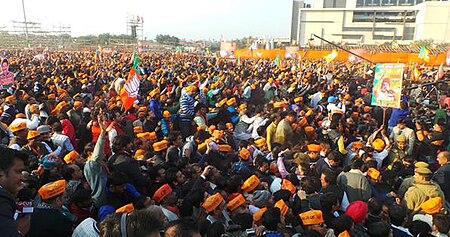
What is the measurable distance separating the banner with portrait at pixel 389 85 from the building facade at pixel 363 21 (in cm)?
6304

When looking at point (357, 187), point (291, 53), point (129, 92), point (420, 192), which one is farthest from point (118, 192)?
point (291, 53)

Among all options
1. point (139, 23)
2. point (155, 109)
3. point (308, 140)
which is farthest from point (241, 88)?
point (139, 23)

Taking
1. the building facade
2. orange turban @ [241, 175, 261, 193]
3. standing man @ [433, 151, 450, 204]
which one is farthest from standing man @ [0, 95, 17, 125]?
the building facade

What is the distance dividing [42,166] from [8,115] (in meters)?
3.64

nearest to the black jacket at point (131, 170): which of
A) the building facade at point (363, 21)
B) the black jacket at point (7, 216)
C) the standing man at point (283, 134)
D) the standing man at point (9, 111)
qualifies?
the black jacket at point (7, 216)

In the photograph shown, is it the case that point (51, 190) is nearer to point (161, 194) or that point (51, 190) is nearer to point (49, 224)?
point (49, 224)

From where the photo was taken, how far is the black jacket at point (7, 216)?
2.11 m

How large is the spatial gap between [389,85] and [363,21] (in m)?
73.1

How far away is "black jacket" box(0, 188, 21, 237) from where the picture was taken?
211 centimetres

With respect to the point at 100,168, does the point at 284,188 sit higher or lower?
lower

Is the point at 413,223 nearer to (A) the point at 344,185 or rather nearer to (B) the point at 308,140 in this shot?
(A) the point at 344,185

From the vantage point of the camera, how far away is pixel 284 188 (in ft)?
14.4

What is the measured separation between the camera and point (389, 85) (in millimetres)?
7086

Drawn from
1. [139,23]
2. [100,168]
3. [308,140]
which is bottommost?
[308,140]
